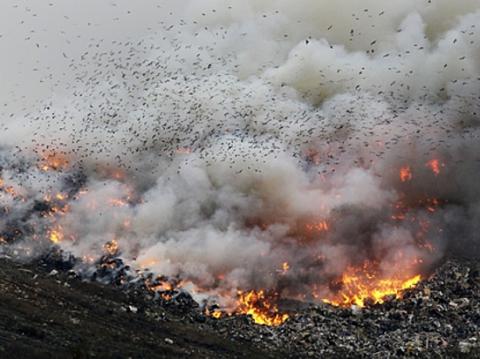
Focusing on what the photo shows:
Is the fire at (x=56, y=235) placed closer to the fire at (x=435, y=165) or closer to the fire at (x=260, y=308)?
the fire at (x=260, y=308)

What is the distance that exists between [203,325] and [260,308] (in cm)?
299

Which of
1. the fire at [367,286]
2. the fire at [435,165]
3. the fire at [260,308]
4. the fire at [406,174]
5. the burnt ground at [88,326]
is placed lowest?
the burnt ground at [88,326]

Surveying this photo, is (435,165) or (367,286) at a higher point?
(435,165)

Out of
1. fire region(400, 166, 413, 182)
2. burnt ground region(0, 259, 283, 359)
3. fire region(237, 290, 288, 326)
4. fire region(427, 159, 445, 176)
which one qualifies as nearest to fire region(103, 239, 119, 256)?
burnt ground region(0, 259, 283, 359)

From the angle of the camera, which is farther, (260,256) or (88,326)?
(260,256)

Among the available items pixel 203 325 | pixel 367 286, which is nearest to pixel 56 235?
pixel 203 325

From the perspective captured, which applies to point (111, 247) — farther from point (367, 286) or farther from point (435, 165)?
point (435, 165)

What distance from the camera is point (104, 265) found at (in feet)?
77.8

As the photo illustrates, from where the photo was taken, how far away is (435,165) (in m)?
29.2

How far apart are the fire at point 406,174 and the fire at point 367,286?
20.7 ft

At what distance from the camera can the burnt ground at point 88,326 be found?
52.9ft

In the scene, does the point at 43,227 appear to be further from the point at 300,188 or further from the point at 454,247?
the point at 454,247

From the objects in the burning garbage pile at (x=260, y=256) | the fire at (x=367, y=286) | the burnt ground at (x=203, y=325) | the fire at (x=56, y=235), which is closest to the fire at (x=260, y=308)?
the burning garbage pile at (x=260, y=256)

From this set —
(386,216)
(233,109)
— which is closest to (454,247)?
(386,216)
